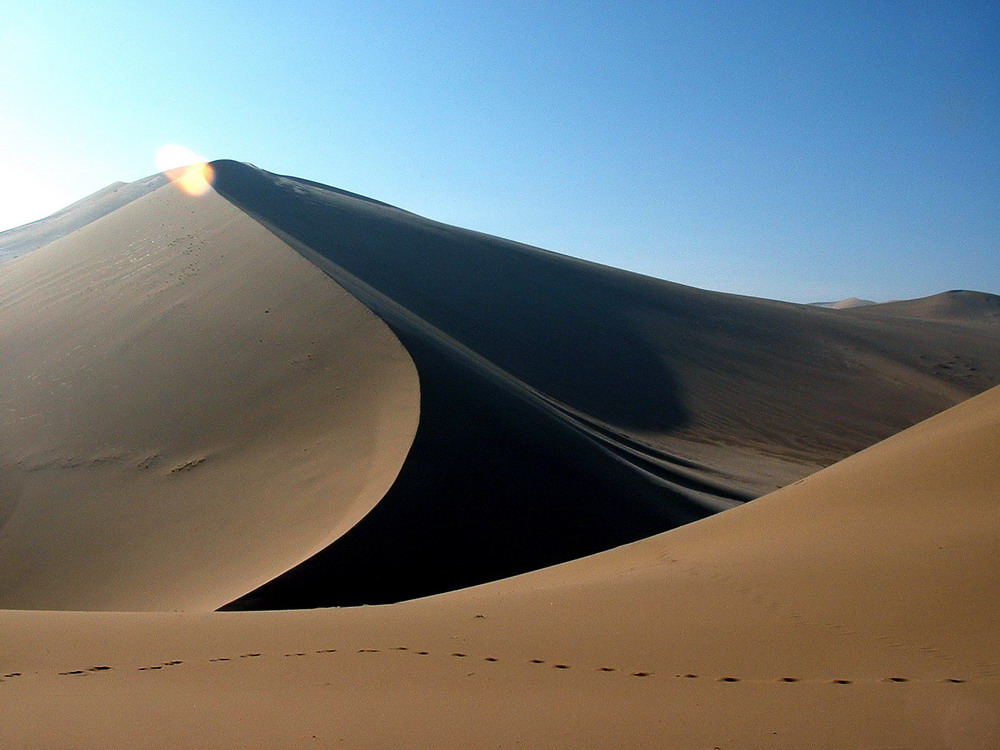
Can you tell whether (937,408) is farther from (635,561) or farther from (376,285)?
(635,561)

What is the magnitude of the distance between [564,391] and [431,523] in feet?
42.8

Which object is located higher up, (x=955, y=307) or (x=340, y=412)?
(x=955, y=307)

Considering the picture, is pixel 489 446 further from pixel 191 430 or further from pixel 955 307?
pixel 955 307

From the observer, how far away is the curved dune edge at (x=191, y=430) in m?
9.73

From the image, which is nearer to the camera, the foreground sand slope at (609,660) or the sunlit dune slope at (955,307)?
the foreground sand slope at (609,660)

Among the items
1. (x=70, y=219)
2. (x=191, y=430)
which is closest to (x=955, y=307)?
(x=191, y=430)

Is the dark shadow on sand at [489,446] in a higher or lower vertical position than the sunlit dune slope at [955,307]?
lower

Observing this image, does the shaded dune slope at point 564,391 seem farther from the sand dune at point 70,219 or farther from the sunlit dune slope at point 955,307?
the sand dune at point 70,219

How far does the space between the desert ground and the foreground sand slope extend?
2 cm

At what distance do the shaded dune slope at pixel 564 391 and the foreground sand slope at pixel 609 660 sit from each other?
3.77m

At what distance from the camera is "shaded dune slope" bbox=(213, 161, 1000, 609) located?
34.1 ft

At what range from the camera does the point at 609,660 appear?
157 inches

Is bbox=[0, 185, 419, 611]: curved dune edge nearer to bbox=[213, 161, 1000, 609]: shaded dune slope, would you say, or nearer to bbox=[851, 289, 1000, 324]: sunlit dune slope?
bbox=[213, 161, 1000, 609]: shaded dune slope

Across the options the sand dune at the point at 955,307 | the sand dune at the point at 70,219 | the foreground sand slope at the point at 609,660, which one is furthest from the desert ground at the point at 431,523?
the sand dune at the point at 955,307
